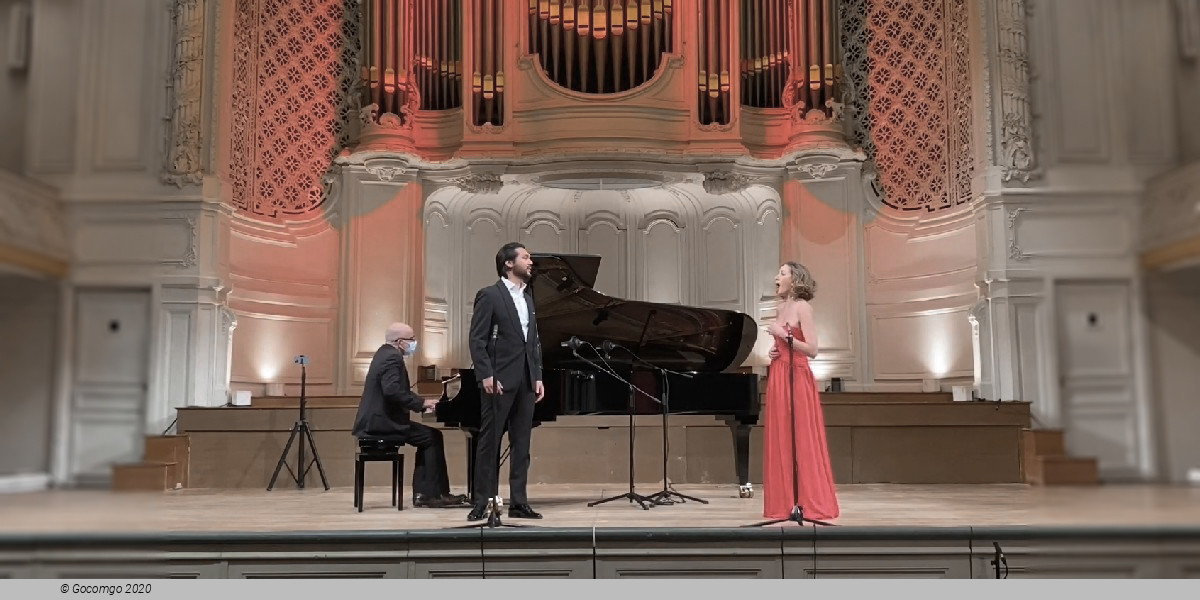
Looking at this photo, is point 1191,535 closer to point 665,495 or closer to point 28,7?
point 665,495

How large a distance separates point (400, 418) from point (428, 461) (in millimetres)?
280

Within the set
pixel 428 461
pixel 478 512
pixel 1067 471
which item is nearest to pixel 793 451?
pixel 478 512

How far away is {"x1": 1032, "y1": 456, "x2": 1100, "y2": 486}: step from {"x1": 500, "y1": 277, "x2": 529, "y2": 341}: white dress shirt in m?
2.74

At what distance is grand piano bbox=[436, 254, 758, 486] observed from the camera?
16.5 feet

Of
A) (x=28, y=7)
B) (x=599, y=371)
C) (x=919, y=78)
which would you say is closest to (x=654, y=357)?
(x=599, y=371)

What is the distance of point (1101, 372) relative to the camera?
4723mm

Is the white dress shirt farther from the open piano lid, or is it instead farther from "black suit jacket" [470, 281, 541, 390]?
the open piano lid

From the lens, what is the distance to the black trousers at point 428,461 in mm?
5305

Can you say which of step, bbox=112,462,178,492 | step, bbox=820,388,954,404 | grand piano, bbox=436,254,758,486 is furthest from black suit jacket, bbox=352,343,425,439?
step, bbox=820,388,954,404

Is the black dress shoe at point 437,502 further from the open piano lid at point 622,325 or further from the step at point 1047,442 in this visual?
the step at point 1047,442

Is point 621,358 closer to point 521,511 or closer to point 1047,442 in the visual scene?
point 521,511

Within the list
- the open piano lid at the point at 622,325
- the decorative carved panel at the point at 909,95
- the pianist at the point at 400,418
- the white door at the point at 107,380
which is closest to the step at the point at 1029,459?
the open piano lid at the point at 622,325

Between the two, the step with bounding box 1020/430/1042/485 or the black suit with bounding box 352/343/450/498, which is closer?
the black suit with bounding box 352/343/450/498

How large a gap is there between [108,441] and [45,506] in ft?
2.02
